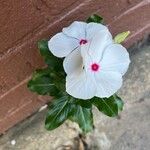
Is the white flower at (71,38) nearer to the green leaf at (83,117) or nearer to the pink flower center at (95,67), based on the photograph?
the pink flower center at (95,67)

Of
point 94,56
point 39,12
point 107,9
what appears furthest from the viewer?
point 107,9

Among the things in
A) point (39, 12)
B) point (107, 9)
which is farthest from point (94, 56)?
point (107, 9)

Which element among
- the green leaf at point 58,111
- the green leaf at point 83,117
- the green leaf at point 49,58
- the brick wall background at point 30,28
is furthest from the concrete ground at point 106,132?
the green leaf at point 49,58

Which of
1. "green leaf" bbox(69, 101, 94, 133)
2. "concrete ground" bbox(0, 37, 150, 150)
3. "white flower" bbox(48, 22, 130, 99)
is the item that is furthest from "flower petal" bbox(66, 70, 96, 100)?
"concrete ground" bbox(0, 37, 150, 150)

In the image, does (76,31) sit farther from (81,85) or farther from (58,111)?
(58,111)

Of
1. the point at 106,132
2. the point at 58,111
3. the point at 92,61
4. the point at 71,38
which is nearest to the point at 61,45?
the point at 71,38

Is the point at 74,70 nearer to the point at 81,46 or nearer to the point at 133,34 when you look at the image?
the point at 81,46
